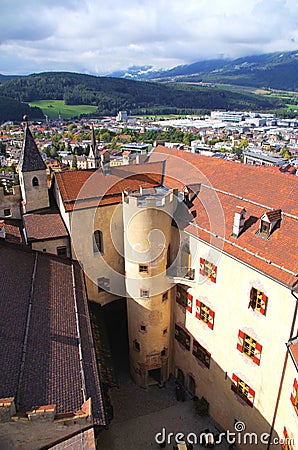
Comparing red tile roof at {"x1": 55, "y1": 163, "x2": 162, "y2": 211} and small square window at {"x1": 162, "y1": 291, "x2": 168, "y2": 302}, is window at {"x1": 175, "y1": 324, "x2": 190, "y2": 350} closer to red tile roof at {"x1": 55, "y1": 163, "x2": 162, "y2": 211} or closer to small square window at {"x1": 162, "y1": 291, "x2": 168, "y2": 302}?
small square window at {"x1": 162, "y1": 291, "x2": 168, "y2": 302}

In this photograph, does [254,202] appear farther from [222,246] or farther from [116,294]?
[116,294]

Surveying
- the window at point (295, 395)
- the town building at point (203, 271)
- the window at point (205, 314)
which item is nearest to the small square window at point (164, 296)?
the town building at point (203, 271)

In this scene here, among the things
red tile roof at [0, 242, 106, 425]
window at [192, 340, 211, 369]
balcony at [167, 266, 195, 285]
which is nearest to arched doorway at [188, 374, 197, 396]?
window at [192, 340, 211, 369]

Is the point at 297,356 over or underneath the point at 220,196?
underneath

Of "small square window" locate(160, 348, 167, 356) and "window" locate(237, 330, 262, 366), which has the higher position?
"window" locate(237, 330, 262, 366)

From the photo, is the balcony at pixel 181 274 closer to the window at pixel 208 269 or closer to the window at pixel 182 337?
the window at pixel 208 269

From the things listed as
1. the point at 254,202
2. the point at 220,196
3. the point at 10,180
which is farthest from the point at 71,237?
the point at 10,180

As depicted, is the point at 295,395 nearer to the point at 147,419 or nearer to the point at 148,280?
the point at 148,280
